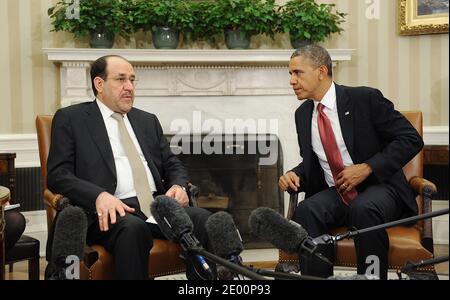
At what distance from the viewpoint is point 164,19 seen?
4.26m

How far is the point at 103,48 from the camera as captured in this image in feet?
14.0

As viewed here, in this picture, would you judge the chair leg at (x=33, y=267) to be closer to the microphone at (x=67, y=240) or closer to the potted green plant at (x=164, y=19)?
the microphone at (x=67, y=240)

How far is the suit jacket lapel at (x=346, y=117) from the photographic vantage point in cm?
279

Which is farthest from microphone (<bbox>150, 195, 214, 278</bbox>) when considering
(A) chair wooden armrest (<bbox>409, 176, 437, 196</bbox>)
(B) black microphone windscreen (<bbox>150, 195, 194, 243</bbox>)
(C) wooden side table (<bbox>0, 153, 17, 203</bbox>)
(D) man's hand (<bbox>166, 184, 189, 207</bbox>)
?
(C) wooden side table (<bbox>0, 153, 17, 203</bbox>)

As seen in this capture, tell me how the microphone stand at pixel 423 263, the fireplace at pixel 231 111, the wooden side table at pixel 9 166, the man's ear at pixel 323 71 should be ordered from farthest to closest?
the fireplace at pixel 231 111 < the wooden side table at pixel 9 166 < the man's ear at pixel 323 71 < the microphone stand at pixel 423 263

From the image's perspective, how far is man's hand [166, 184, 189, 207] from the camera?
2613 mm

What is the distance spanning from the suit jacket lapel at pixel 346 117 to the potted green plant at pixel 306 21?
5.12 ft

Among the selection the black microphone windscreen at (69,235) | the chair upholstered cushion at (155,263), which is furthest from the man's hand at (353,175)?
the black microphone windscreen at (69,235)

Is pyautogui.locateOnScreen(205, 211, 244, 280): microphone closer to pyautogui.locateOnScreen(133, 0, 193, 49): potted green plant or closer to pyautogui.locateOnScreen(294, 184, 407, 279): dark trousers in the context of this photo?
pyautogui.locateOnScreen(294, 184, 407, 279): dark trousers

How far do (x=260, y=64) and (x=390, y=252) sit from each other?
2.36m

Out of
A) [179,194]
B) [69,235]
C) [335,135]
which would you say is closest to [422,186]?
[335,135]

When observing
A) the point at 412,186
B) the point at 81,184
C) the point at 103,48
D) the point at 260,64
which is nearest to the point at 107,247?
the point at 81,184

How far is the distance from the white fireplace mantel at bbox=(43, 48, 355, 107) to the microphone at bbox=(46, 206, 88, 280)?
9.02ft
